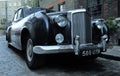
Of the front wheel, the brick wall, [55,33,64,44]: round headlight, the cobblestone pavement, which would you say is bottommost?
the cobblestone pavement

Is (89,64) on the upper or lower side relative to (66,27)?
lower

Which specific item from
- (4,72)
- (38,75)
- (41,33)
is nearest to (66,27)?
(41,33)

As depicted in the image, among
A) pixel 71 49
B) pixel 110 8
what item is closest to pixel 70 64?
pixel 71 49

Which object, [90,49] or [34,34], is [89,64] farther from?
[34,34]

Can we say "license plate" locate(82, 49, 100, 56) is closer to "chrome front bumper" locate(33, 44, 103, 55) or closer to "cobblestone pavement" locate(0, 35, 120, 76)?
"chrome front bumper" locate(33, 44, 103, 55)

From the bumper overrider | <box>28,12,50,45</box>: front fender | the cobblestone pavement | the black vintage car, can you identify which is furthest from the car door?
the bumper overrider

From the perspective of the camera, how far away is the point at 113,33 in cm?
988

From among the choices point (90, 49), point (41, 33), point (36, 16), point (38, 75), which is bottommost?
point (38, 75)

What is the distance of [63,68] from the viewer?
6238mm

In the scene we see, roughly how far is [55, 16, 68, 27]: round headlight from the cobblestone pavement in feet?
3.64

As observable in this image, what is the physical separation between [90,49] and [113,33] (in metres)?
4.57

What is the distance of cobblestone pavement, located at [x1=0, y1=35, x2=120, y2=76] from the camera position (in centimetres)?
→ 569

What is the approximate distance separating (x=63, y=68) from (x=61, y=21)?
131 cm

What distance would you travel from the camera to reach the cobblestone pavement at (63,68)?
18.7 feet
